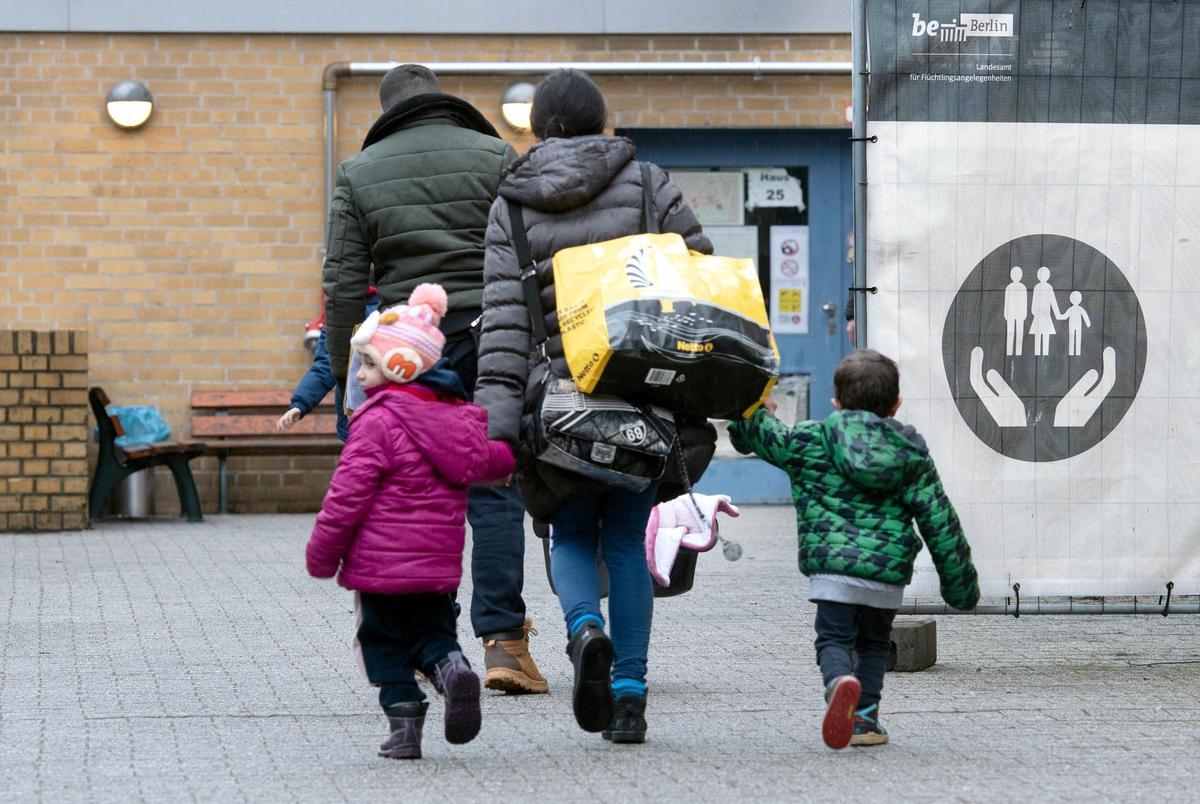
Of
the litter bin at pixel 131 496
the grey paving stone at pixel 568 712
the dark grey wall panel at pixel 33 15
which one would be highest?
the dark grey wall panel at pixel 33 15

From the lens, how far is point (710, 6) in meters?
13.1

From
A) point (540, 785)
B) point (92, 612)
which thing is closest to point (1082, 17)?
point (540, 785)

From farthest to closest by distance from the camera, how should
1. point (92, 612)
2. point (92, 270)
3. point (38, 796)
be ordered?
1. point (92, 270)
2. point (92, 612)
3. point (38, 796)

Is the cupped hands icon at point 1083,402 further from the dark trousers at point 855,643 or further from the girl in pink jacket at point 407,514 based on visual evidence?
the girl in pink jacket at point 407,514

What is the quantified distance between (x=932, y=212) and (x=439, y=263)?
65.0 inches

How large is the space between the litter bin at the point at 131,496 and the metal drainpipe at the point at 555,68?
217cm

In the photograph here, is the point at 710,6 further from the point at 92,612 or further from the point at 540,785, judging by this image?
the point at 540,785

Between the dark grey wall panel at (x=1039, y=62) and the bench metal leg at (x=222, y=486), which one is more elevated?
the dark grey wall panel at (x=1039, y=62)

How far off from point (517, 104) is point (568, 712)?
7.62m

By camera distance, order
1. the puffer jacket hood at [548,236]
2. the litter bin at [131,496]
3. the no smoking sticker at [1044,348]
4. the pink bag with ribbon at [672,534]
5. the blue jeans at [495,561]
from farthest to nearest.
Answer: the litter bin at [131,496] → the no smoking sticker at [1044,348] → the pink bag with ribbon at [672,534] → the blue jeans at [495,561] → the puffer jacket hood at [548,236]

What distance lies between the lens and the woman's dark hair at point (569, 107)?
5.41 m

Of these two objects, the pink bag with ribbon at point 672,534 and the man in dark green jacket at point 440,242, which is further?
the pink bag with ribbon at point 672,534

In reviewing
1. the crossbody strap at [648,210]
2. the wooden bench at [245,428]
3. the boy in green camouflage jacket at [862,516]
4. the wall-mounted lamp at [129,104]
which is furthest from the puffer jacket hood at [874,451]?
the wall-mounted lamp at [129,104]

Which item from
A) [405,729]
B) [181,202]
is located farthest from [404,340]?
[181,202]
